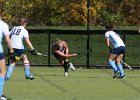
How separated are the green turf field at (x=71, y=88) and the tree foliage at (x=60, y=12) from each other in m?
21.3

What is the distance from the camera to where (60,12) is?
4147cm

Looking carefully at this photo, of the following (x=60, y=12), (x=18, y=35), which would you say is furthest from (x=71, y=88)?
(x=60, y=12)

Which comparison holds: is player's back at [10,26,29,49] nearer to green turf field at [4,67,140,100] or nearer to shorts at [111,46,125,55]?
green turf field at [4,67,140,100]

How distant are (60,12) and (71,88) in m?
26.1

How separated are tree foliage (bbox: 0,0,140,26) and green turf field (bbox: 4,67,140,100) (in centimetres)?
2133

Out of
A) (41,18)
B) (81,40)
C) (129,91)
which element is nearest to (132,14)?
(41,18)

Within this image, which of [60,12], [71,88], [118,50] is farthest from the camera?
[60,12]

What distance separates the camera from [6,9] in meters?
40.8

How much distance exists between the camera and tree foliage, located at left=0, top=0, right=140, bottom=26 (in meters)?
40.8

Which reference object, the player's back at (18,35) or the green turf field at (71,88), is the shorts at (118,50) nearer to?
the green turf field at (71,88)

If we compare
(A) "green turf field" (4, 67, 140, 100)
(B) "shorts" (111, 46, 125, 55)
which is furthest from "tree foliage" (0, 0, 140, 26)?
(A) "green turf field" (4, 67, 140, 100)

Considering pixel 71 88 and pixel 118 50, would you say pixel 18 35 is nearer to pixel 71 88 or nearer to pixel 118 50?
pixel 71 88

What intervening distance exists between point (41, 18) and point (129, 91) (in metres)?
28.6

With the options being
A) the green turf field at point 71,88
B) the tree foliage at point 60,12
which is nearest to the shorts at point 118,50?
the green turf field at point 71,88
